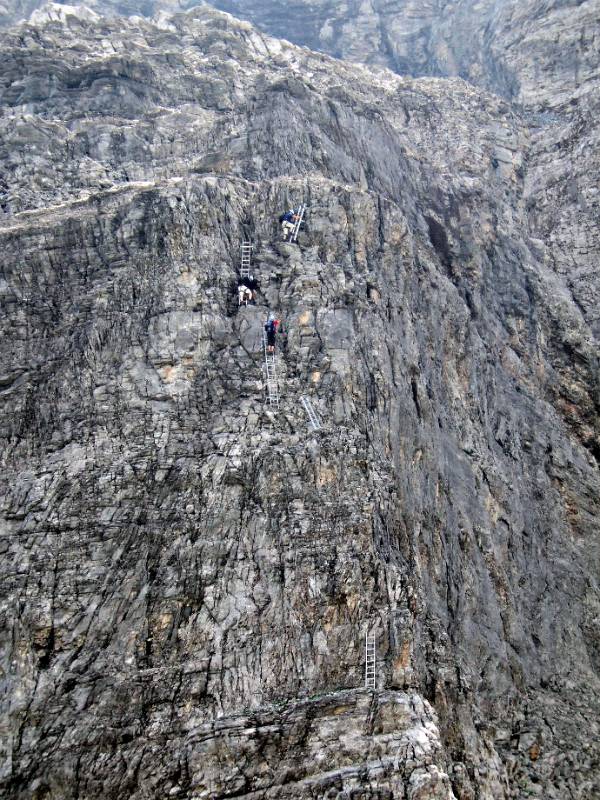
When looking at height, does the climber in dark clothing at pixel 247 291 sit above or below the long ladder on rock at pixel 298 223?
below

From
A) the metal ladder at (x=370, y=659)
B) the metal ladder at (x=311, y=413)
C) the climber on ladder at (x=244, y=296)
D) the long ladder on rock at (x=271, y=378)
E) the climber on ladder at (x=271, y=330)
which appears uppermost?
the climber on ladder at (x=244, y=296)

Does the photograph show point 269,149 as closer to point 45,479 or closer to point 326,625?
point 45,479

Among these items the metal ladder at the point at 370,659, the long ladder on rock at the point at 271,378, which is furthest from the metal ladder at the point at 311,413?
the metal ladder at the point at 370,659

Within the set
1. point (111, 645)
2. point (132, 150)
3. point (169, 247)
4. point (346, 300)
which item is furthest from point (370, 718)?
point (132, 150)

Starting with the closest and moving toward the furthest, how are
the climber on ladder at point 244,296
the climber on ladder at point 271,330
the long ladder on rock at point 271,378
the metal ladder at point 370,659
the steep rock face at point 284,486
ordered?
the steep rock face at point 284,486
the metal ladder at point 370,659
the long ladder on rock at point 271,378
the climber on ladder at point 271,330
the climber on ladder at point 244,296

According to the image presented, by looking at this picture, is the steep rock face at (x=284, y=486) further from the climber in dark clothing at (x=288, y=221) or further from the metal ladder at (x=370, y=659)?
the climber in dark clothing at (x=288, y=221)
